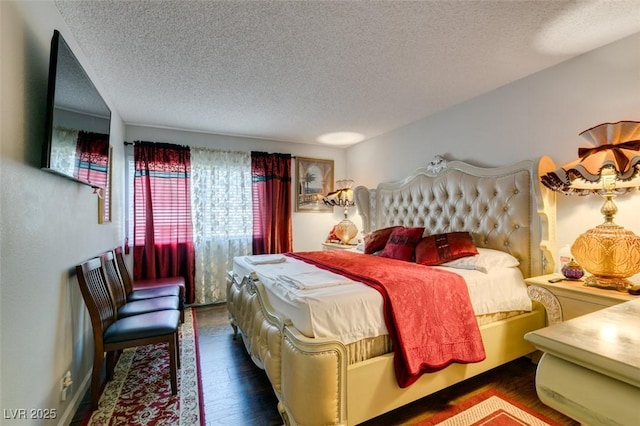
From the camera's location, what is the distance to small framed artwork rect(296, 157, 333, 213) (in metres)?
4.78

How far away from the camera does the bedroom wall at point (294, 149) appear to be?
12.8 ft

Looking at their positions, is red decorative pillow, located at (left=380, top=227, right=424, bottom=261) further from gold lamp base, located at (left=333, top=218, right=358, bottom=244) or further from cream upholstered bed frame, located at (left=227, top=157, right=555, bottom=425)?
gold lamp base, located at (left=333, top=218, right=358, bottom=244)

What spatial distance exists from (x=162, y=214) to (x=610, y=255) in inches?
174

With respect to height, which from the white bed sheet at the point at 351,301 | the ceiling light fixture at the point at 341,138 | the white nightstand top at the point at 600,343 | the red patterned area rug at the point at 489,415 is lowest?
the red patterned area rug at the point at 489,415

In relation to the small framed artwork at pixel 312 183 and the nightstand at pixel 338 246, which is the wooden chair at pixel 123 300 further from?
the small framed artwork at pixel 312 183

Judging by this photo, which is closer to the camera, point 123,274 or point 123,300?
point 123,300

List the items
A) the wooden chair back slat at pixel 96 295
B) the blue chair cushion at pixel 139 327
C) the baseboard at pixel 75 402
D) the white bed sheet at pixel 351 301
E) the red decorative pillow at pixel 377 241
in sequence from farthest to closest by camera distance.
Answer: the red decorative pillow at pixel 377 241, the blue chair cushion at pixel 139 327, the wooden chair back slat at pixel 96 295, the baseboard at pixel 75 402, the white bed sheet at pixel 351 301

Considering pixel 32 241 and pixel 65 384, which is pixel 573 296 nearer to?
pixel 32 241

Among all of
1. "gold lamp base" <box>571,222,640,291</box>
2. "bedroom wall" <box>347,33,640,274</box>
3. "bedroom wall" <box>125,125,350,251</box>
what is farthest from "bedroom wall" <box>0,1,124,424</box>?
"bedroom wall" <box>347,33,640,274</box>

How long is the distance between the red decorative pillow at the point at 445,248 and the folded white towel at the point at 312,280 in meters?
0.95

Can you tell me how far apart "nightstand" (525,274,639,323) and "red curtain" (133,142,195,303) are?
3.87 meters

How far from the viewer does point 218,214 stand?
4207 mm

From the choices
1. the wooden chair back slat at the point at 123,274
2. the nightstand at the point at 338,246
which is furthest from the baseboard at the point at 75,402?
the nightstand at the point at 338,246

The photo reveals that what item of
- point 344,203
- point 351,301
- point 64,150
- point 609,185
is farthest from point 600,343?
point 344,203
